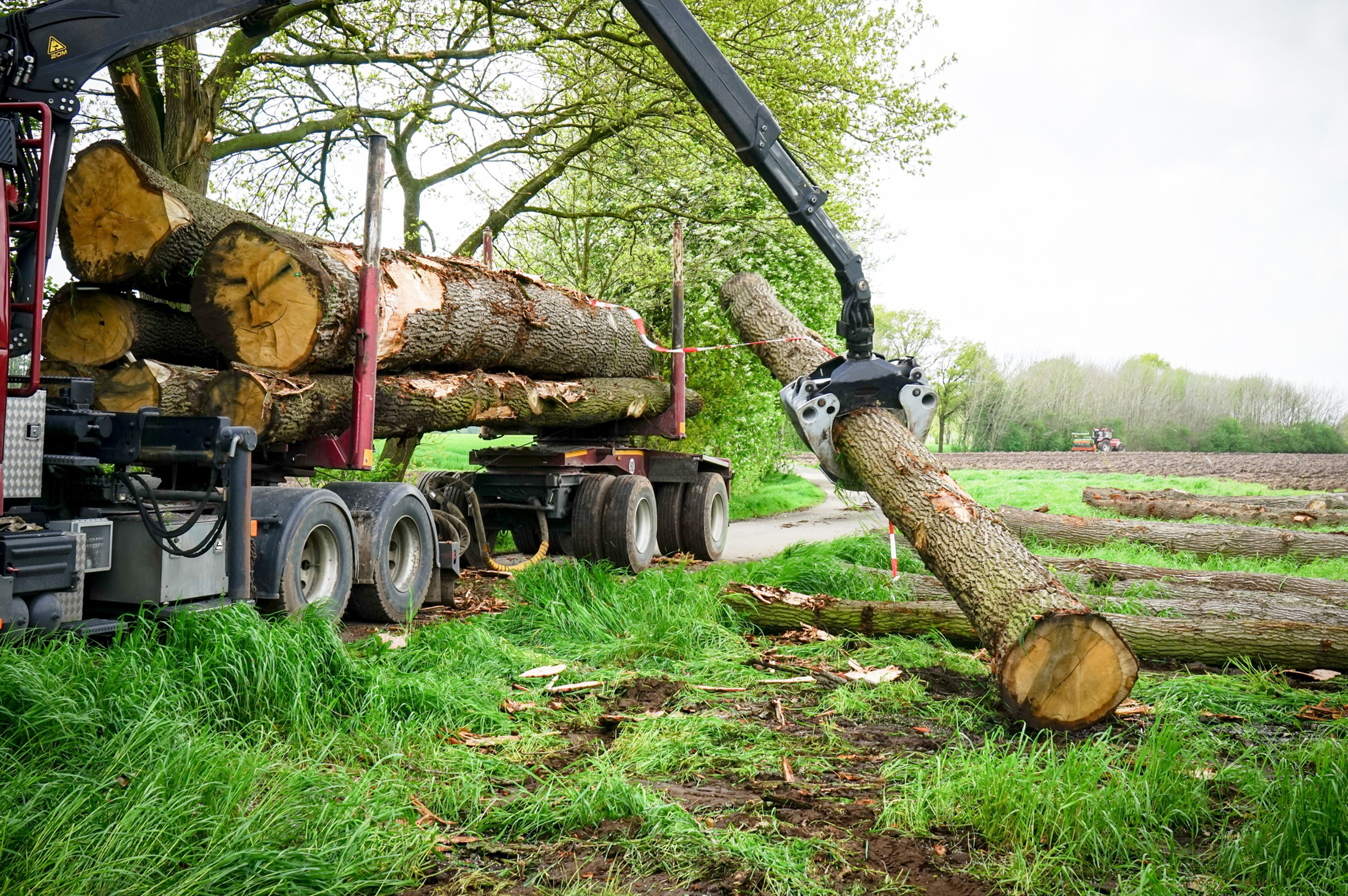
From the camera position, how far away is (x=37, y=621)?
4391mm

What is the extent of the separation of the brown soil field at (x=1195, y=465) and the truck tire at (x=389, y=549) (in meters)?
19.5

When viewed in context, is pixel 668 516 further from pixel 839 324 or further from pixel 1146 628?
pixel 1146 628

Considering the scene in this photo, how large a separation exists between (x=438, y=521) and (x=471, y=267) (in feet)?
7.24

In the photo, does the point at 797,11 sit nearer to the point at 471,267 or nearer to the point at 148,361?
the point at 471,267

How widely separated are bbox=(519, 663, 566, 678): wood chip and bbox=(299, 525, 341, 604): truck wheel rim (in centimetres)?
154

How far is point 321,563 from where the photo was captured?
624cm

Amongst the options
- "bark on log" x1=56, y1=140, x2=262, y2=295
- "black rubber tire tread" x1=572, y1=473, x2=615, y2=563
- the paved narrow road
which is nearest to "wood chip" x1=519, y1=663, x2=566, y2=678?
"bark on log" x1=56, y1=140, x2=262, y2=295

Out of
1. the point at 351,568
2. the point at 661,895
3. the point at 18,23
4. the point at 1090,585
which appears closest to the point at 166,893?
the point at 661,895

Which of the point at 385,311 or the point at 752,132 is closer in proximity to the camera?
the point at 752,132

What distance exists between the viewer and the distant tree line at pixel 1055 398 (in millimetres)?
43062

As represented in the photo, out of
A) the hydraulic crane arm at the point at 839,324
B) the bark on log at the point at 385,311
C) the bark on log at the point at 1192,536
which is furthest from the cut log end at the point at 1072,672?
the bark on log at the point at 1192,536

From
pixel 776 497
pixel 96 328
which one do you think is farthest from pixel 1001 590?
pixel 776 497

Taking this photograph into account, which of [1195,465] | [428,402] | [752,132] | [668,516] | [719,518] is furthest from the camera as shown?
[1195,465]

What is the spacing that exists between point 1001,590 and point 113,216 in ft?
18.1
